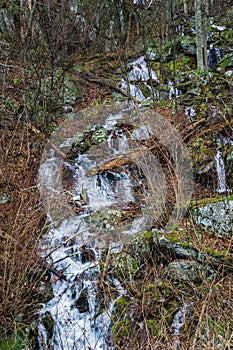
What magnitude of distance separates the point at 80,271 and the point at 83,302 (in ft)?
1.60

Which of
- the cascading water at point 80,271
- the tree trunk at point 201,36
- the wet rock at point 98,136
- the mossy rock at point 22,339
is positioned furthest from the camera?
the tree trunk at point 201,36

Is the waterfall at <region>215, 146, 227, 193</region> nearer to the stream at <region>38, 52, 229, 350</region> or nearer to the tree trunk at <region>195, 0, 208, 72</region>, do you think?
the stream at <region>38, 52, 229, 350</region>

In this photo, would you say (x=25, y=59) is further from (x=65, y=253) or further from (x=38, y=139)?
(x=65, y=253)

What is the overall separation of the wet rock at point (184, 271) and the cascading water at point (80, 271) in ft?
2.26

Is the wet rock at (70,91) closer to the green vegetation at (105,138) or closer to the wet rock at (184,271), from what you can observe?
the green vegetation at (105,138)

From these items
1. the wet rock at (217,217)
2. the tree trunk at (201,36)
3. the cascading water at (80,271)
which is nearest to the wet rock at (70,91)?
the cascading water at (80,271)

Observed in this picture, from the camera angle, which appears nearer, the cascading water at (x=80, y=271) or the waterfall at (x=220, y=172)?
the cascading water at (x=80, y=271)

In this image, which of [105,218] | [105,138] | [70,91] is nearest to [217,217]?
[105,218]

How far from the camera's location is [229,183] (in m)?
5.88

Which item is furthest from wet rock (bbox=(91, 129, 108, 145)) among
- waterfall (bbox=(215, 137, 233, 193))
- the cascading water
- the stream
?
waterfall (bbox=(215, 137, 233, 193))

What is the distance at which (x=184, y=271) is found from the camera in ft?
12.2

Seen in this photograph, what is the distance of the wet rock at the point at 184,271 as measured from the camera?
3655mm

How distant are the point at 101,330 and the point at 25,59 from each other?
220 inches

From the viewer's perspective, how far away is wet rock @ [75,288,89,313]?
155 inches
